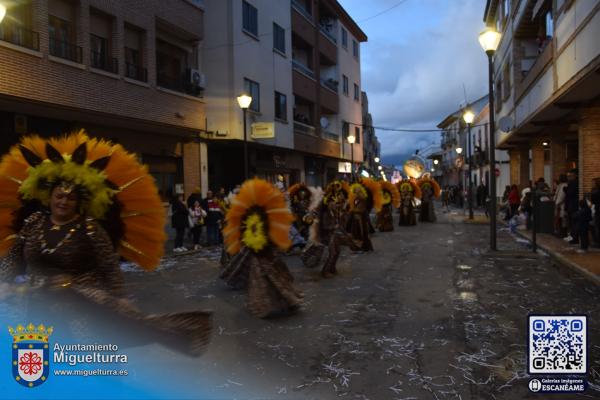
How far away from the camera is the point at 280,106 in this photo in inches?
1026

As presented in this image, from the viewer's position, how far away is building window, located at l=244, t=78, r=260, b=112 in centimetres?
2231

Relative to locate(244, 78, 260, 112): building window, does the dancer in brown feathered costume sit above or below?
below

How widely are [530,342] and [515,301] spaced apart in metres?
4.05

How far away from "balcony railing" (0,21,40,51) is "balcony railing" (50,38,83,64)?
71cm

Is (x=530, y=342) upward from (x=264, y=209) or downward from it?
downward

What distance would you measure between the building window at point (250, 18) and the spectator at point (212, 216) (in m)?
10.3

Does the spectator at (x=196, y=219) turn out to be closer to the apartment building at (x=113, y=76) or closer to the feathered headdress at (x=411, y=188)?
the apartment building at (x=113, y=76)

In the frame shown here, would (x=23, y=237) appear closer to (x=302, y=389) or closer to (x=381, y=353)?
(x=302, y=389)

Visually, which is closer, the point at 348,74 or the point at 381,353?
the point at 381,353

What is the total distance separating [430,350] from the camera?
207 inches

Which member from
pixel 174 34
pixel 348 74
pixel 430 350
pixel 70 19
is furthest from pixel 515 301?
pixel 348 74

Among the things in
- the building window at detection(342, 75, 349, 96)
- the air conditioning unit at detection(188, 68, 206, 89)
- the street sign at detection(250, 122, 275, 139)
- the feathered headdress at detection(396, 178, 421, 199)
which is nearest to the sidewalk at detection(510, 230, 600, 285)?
the feathered headdress at detection(396, 178, 421, 199)

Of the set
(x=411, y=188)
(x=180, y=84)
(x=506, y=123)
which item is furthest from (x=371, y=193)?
(x=180, y=84)

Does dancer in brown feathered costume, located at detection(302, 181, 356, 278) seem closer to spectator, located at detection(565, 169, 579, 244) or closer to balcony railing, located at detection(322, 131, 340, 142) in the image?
spectator, located at detection(565, 169, 579, 244)
